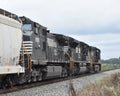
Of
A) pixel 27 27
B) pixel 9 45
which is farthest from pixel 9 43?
pixel 27 27

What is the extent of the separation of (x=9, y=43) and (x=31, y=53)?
17.1 feet

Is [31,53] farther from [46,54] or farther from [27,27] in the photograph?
[46,54]

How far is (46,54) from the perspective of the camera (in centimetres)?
3028

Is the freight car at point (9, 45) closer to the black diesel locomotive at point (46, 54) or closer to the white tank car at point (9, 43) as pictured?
the white tank car at point (9, 43)

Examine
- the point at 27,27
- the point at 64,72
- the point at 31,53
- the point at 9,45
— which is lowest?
the point at 64,72

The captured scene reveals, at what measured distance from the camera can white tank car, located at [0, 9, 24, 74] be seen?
65.4ft

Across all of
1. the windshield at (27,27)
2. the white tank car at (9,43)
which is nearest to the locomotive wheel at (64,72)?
the windshield at (27,27)

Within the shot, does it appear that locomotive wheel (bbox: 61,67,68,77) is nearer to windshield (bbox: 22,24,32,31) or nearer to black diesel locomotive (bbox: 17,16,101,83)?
black diesel locomotive (bbox: 17,16,101,83)

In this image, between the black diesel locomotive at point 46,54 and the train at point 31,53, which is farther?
the black diesel locomotive at point 46,54

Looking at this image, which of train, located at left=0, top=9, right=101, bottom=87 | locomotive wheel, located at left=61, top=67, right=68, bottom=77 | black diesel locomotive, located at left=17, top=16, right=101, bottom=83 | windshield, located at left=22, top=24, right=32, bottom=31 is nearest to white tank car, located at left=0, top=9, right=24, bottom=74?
train, located at left=0, top=9, right=101, bottom=87

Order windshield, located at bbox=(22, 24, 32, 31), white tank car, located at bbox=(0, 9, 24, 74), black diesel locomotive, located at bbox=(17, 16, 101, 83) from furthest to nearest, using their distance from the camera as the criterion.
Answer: windshield, located at bbox=(22, 24, 32, 31), black diesel locomotive, located at bbox=(17, 16, 101, 83), white tank car, located at bbox=(0, 9, 24, 74)

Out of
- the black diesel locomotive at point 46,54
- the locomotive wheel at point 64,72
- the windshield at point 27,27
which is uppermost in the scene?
the windshield at point 27,27

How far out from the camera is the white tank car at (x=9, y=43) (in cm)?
1992

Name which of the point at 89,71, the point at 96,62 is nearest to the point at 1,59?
the point at 89,71
